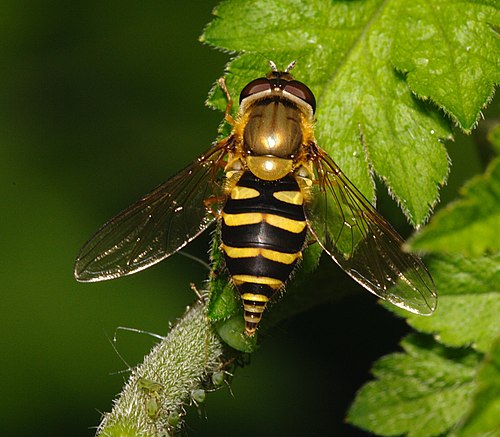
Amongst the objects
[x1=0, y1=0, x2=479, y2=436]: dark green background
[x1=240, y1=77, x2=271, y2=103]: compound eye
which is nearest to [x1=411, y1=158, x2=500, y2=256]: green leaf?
[x1=240, y1=77, x2=271, y2=103]: compound eye

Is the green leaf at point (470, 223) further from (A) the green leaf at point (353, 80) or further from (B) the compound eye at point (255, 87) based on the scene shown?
(B) the compound eye at point (255, 87)

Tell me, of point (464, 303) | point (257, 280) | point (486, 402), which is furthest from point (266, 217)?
point (486, 402)

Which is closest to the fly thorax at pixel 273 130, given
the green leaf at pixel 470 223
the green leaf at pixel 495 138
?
the green leaf at pixel 495 138

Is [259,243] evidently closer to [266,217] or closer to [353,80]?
[266,217]

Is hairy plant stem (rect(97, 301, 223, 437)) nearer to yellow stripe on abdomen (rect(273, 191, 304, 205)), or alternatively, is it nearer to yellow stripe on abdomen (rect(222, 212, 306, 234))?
yellow stripe on abdomen (rect(222, 212, 306, 234))

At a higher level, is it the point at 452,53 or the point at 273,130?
the point at 452,53

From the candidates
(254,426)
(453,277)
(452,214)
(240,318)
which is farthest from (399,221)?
(452,214)
